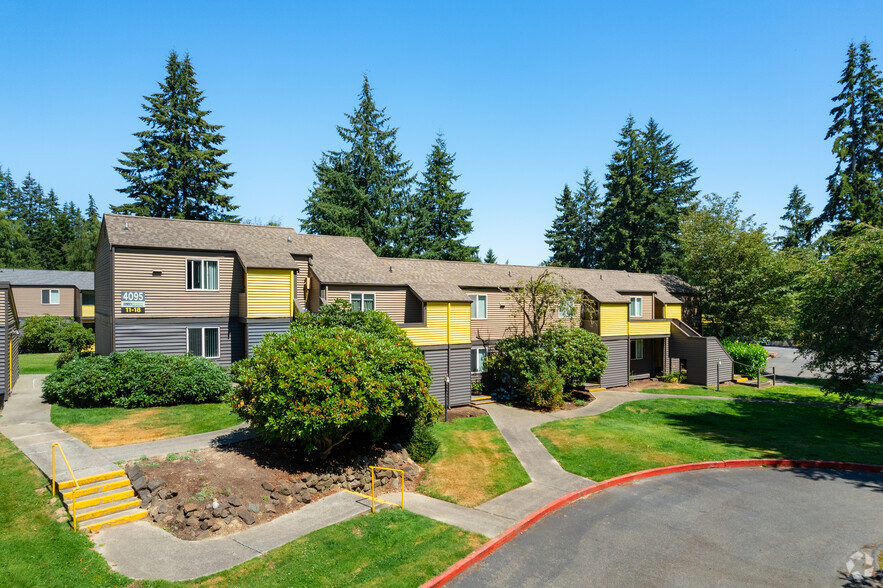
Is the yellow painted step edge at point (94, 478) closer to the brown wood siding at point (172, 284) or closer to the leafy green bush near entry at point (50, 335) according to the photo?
the brown wood siding at point (172, 284)

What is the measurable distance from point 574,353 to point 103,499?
2079 centimetres

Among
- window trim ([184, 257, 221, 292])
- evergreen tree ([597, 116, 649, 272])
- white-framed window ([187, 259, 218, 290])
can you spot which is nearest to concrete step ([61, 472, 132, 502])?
window trim ([184, 257, 221, 292])

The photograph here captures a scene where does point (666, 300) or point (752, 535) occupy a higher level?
point (666, 300)

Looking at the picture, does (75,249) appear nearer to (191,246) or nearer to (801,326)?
(191,246)

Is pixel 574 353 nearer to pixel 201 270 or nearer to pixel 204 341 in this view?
pixel 204 341

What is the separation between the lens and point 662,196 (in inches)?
2285

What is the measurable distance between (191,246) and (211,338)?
447 cm

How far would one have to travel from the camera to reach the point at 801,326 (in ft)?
73.6

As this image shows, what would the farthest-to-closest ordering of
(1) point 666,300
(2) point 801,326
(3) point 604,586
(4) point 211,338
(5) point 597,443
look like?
(1) point 666,300 < (4) point 211,338 < (2) point 801,326 < (5) point 597,443 < (3) point 604,586

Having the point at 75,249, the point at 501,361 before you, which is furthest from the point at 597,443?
the point at 75,249

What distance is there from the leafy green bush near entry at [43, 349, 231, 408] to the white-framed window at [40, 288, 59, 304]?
28083 millimetres

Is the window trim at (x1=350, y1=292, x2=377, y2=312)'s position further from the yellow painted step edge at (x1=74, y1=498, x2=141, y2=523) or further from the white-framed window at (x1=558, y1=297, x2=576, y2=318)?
the yellow painted step edge at (x1=74, y1=498, x2=141, y2=523)

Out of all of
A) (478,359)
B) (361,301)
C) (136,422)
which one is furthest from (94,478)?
(478,359)

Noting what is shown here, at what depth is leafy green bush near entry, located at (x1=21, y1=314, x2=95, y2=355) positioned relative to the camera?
36344 mm
